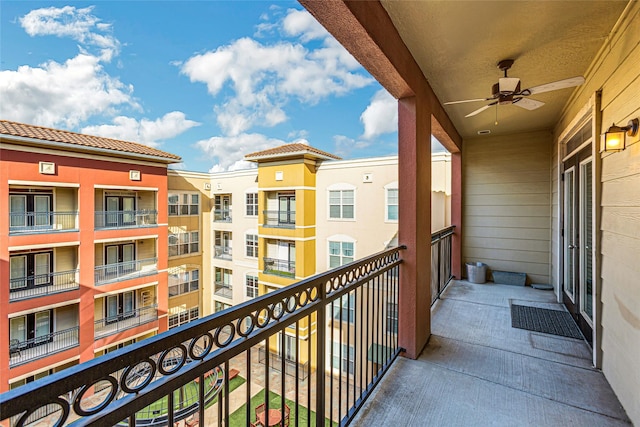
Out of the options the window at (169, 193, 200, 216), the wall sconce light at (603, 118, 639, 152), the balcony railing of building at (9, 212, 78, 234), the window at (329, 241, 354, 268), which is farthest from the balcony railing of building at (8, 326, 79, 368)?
the wall sconce light at (603, 118, 639, 152)

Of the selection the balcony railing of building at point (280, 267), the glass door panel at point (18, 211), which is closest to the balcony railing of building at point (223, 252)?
the balcony railing of building at point (280, 267)

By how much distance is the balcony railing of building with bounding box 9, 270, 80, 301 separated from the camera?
5.91 m

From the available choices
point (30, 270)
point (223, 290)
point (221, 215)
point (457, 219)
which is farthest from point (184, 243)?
point (457, 219)

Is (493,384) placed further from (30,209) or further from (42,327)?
(42,327)

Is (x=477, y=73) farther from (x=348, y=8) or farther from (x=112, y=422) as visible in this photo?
(x=112, y=422)

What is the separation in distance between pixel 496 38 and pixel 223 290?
11.9 m

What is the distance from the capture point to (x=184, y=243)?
433 inches

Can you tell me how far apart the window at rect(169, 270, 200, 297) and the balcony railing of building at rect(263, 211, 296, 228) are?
13.0 ft

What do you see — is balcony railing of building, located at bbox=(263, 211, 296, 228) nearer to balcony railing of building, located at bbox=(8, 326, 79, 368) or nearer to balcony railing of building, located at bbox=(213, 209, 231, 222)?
balcony railing of building, located at bbox=(213, 209, 231, 222)

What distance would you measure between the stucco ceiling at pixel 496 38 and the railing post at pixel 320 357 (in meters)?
1.70

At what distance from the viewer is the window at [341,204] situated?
8770 millimetres

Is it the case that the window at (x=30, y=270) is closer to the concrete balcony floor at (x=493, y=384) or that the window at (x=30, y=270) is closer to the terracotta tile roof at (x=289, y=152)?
the terracotta tile roof at (x=289, y=152)

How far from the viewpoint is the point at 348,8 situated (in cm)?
131

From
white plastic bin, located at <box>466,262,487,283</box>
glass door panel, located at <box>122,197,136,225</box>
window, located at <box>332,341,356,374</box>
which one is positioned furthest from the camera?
glass door panel, located at <box>122,197,136,225</box>
